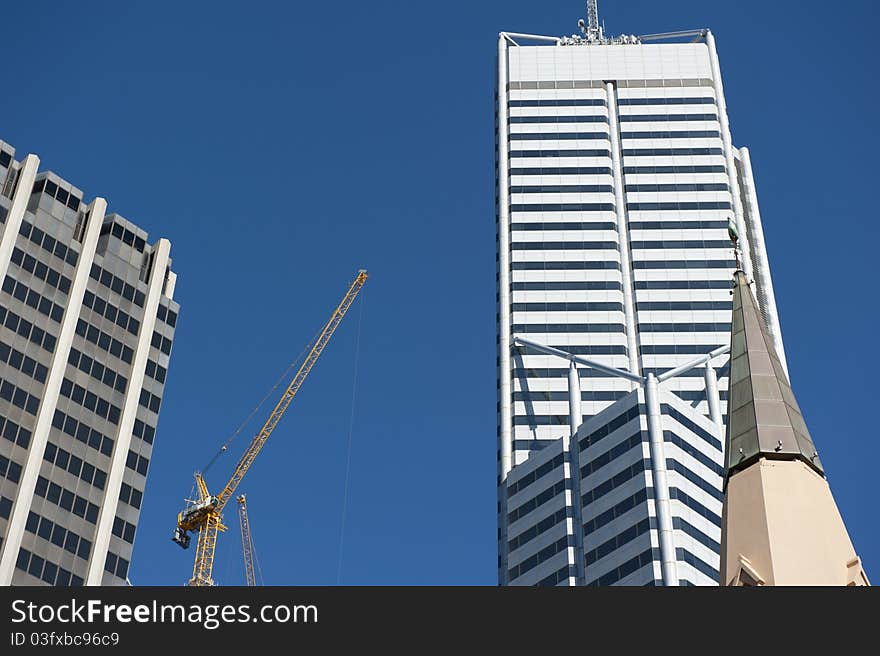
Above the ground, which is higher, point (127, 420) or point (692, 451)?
point (692, 451)

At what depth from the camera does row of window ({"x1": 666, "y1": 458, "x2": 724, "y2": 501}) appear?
543ft

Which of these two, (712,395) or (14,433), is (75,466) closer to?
(14,433)

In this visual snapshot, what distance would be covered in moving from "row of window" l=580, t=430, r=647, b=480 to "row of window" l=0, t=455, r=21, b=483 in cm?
7044

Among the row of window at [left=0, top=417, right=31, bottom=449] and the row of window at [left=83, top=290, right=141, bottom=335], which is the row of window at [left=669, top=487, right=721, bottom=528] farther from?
the row of window at [left=0, top=417, right=31, bottom=449]

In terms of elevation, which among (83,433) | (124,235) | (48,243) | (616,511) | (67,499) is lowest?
(67,499)

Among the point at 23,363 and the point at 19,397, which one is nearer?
the point at 19,397

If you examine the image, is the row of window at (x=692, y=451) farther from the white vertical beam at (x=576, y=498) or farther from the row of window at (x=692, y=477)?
the white vertical beam at (x=576, y=498)

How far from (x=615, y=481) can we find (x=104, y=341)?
61788 millimetres

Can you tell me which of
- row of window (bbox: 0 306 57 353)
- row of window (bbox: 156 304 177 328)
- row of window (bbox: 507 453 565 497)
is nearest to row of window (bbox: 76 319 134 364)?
row of window (bbox: 0 306 57 353)

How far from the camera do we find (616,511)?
166m

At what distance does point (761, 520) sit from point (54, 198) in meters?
106

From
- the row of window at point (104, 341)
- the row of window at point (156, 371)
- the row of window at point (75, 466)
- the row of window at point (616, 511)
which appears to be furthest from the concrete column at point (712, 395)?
the row of window at point (75, 466)

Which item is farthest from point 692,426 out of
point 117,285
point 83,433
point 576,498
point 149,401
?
point 83,433

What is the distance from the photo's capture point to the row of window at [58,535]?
119750 millimetres
